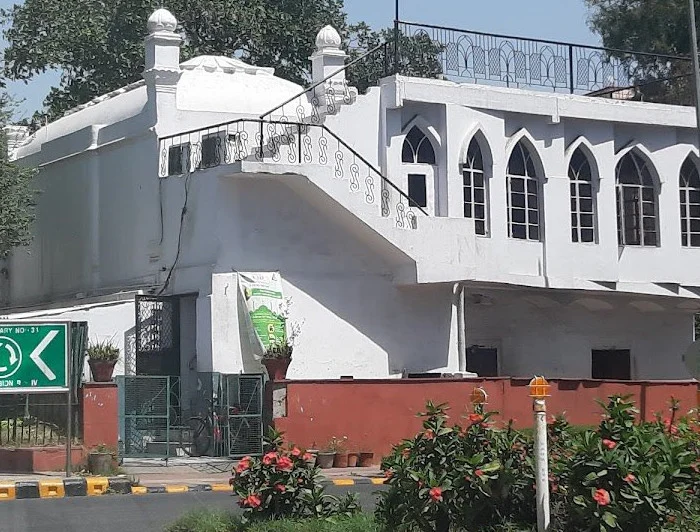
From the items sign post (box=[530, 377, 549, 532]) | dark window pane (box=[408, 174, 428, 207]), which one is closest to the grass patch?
sign post (box=[530, 377, 549, 532])

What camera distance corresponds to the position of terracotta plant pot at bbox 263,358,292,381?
22.5 metres

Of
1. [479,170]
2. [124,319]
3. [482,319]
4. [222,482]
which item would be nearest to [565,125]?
[479,170]

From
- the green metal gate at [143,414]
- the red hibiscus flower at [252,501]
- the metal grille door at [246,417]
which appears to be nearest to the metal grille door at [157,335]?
the green metal gate at [143,414]

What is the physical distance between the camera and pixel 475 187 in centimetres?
2645

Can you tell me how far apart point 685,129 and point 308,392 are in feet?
41.2

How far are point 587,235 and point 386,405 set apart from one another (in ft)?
26.2

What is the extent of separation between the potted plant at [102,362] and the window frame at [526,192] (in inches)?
353

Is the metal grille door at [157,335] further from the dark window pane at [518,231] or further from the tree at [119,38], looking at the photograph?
the tree at [119,38]

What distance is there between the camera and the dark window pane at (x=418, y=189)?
25781mm

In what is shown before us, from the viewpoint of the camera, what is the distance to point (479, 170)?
1045 inches

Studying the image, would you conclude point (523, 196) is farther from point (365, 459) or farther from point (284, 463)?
point (284, 463)

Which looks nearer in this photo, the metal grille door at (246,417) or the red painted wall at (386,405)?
the red painted wall at (386,405)

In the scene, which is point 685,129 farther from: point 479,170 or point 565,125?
point 479,170

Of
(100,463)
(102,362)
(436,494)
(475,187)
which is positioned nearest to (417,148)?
(475,187)
